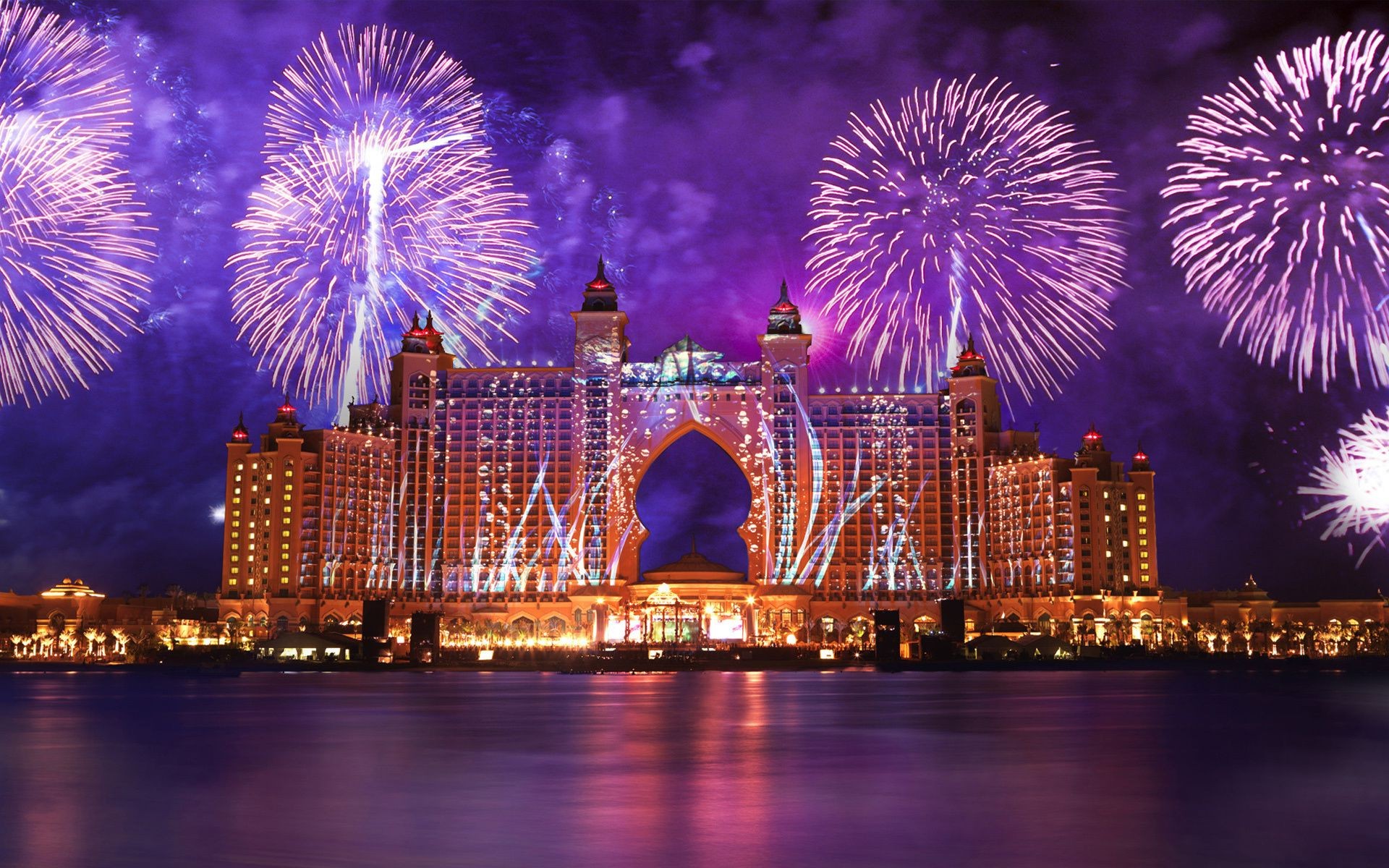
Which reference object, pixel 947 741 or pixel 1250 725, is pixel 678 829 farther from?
pixel 1250 725

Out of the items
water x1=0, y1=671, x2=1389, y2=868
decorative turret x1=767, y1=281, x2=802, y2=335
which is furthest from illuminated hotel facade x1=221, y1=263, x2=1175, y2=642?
water x1=0, y1=671, x2=1389, y2=868

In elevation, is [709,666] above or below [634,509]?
below

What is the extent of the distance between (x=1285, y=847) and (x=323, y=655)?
4199 inches

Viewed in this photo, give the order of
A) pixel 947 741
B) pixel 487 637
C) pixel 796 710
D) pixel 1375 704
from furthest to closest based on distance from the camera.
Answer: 1. pixel 487 637
2. pixel 1375 704
3. pixel 796 710
4. pixel 947 741

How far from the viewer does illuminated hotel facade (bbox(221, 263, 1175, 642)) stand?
462 feet

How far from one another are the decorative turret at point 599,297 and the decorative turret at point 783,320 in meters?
17.8

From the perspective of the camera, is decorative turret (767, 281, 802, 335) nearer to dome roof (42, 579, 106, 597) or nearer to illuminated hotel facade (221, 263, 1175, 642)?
illuminated hotel facade (221, 263, 1175, 642)

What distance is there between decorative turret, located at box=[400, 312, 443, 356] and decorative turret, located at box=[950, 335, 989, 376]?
58.6 meters

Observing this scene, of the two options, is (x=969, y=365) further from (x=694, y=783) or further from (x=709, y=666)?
(x=694, y=783)

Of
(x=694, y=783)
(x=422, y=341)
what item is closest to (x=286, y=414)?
(x=422, y=341)

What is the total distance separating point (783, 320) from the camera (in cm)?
15138

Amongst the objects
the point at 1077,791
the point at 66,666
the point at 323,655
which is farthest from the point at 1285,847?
the point at 66,666

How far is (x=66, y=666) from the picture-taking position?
11938 centimetres

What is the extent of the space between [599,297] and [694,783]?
399 ft
